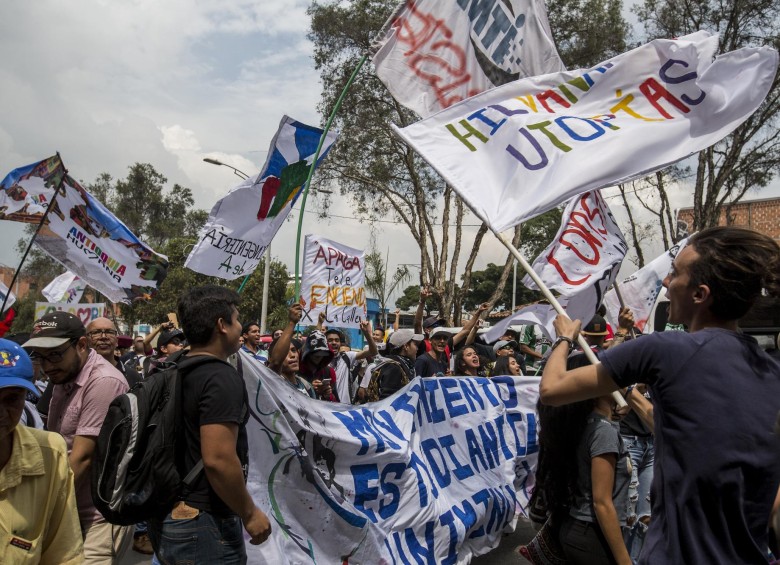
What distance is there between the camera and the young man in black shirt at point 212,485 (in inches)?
105

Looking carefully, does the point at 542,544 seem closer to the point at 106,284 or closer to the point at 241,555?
the point at 241,555

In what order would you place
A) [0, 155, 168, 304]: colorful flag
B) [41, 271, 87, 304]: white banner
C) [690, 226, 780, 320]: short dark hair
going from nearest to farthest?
[690, 226, 780, 320]: short dark hair
[0, 155, 168, 304]: colorful flag
[41, 271, 87, 304]: white banner

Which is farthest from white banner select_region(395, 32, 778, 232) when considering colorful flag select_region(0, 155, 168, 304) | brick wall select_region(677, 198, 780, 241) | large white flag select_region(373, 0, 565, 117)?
brick wall select_region(677, 198, 780, 241)

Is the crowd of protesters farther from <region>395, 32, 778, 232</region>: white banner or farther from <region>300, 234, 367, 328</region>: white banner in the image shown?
<region>300, 234, 367, 328</region>: white banner

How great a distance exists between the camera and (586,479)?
294 cm

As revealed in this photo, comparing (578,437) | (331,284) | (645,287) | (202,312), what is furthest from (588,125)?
(331,284)

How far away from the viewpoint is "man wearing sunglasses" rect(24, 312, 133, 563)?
3.28 meters

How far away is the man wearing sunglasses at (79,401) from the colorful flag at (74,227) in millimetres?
4594

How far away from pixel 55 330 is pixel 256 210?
14.7 ft

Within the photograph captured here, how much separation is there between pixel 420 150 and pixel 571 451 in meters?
1.68

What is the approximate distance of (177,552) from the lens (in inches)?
107

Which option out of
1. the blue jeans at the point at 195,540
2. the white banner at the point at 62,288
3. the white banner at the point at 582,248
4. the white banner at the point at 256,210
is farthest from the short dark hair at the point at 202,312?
the white banner at the point at 62,288

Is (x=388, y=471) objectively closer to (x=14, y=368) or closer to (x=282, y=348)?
(x=282, y=348)

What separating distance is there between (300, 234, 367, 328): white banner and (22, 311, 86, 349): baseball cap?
707cm
